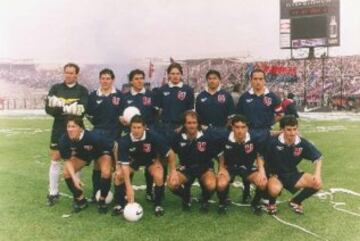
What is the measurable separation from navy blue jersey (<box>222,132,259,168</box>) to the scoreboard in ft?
84.1

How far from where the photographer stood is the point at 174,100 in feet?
19.2

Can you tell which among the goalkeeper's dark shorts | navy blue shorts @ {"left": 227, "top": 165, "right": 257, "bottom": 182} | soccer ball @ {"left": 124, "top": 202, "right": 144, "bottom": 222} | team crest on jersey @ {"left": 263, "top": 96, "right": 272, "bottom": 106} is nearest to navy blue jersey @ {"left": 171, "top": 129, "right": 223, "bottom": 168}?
navy blue shorts @ {"left": 227, "top": 165, "right": 257, "bottom": 182}

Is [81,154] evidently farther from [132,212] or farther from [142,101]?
[132,212]

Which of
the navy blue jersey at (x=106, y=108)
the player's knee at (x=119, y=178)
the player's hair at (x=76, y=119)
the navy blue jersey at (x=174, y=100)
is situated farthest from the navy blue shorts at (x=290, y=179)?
the player's hair at (x=76, y=119)

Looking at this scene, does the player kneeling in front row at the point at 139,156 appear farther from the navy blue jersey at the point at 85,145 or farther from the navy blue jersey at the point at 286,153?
the navy blue jersey at the point at 286,153

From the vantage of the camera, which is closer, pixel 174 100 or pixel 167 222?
pixel 167 222

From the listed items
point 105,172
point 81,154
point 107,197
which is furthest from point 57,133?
point 107,197

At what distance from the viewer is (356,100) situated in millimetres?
31453

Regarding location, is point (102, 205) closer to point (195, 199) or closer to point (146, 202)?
point (146, 202)

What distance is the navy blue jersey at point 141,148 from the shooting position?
16.7 ft

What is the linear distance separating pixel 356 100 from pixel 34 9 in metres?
28.6

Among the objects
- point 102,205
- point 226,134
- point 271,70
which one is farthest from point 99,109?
point 271,70

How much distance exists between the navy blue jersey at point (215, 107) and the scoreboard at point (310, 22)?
2507 cm

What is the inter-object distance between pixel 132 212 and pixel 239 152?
52.5 inches
